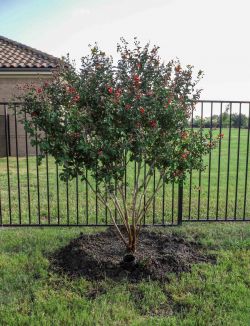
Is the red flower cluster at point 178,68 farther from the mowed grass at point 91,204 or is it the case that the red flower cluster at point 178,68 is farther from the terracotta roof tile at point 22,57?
the terracotta roof tile at point 22,57

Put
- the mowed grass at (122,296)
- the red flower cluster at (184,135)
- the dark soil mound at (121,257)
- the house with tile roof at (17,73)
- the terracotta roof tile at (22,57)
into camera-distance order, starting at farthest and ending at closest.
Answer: the terracotta roof tile at (22,57) < the house with tile roof at (17,73) < the red flower cluster at (184,135) < the dark soil mound at (121,257) < the mowed grass at (122,296)

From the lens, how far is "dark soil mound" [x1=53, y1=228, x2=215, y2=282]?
11.5ft

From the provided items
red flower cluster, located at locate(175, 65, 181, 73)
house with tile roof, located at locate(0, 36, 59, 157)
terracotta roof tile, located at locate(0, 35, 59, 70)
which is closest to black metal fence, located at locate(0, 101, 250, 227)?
red flower cluster, located at locate(175, 65, 181, 73)

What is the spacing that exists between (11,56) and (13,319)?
12489 mm

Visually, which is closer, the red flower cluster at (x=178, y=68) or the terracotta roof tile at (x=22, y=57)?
the red flower cluster at (x=178, y=68)

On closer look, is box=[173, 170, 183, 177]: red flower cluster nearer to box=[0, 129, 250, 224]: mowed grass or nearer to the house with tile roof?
box=[0, 129, 250, 224]: mowed grass

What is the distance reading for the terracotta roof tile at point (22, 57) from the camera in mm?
12728

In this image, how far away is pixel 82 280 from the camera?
11.0 ft

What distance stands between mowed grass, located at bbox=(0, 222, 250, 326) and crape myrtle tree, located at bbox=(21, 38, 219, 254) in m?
0.94

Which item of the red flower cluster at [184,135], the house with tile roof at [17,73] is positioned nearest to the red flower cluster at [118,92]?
the red flower cluster at [184,135]

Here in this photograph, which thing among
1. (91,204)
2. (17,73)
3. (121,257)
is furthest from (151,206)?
(17,73)

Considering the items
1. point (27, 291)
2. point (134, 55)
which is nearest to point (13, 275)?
point (27, 291)

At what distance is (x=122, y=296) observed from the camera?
121 inches

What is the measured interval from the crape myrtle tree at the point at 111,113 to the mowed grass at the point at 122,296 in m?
0.94
